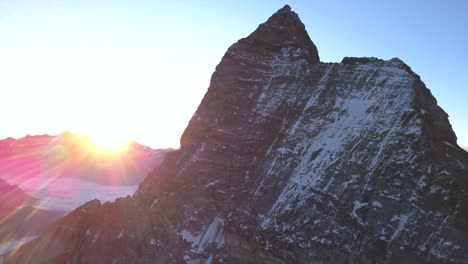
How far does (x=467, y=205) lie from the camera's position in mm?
32281

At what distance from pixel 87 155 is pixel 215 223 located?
153 meters

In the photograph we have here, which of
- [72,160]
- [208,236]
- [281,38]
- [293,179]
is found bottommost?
[208,236]

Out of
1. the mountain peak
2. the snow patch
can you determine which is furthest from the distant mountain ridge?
the snow patch

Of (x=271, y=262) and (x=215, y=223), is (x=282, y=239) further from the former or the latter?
(x=215, y=223)

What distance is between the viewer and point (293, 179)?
134ft

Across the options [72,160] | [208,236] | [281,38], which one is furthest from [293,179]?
[72,160]

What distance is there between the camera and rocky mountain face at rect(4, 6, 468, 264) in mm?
33875

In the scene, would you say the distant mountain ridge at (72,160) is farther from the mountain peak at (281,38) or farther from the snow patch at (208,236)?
the snow patch at (208,236)

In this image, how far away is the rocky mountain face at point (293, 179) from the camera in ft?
111

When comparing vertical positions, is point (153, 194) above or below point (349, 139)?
below

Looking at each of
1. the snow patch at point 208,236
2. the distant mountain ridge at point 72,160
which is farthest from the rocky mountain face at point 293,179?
the distant mountain ridge at point 72,160

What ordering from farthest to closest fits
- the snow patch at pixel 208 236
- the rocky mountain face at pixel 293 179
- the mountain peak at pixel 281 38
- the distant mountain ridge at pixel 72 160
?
the distant mountain ridge at pixel 72 160
the mountain peak at pixel 281 38
the snow patch at pixel 208 236
the rocky mountain face at pixel 293 179

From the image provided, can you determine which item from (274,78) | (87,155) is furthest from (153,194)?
(87,155)

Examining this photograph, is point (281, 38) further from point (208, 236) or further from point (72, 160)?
point (72, 160)
